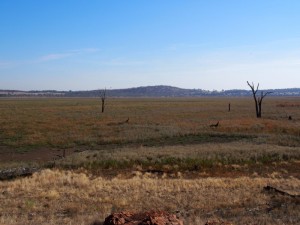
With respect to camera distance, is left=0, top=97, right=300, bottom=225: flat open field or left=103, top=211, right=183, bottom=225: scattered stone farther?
left=0, top=97, right=300, bottom=225: flat open field

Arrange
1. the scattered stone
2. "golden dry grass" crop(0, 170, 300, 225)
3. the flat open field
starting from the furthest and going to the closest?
the flat open field
"golden dry grass" crop(0, 170, 300, 225)
the scattered stone

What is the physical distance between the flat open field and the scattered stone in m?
1.68

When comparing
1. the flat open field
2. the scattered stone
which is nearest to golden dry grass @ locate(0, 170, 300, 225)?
the flat open field

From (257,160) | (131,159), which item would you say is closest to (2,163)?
(131,159)

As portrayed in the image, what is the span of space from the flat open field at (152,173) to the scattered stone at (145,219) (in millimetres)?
1684

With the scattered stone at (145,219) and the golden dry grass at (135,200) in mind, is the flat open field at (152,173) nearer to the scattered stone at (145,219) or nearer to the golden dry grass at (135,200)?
the golden dry grass at (135,200)

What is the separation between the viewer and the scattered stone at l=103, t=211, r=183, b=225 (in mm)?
8375

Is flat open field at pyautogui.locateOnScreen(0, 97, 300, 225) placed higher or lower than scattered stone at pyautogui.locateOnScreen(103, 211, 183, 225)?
lower

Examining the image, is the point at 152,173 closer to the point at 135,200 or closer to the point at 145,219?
the point at 135,200

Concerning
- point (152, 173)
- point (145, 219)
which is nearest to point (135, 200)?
point (145, 219)

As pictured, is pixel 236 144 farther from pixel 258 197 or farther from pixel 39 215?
pixel 39 215

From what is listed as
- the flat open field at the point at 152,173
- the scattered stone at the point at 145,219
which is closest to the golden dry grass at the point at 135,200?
the flat open field at the point at 152,173

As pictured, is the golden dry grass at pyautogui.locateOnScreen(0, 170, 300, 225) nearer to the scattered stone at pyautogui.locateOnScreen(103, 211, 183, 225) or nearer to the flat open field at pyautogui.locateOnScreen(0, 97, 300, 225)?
the flat open field at pyautogui.locateOnScreen(0, 97, 300, 225)

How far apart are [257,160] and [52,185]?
526 inches
